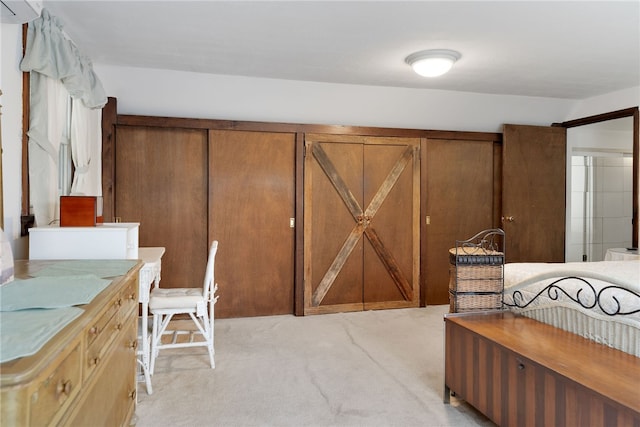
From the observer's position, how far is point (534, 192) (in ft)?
16.2

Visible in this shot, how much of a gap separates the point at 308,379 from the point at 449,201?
9.29 feet

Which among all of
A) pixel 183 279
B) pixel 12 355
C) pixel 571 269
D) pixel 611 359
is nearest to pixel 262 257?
pixel 183 279

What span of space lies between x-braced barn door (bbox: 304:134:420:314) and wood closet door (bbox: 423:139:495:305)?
209 millimetres

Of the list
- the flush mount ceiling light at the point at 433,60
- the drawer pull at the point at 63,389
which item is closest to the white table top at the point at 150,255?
the drawer pull at the point at 63,389

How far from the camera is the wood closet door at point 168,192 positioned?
4.05 m

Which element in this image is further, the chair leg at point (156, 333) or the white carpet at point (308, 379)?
the chair leg at point (156, 333)

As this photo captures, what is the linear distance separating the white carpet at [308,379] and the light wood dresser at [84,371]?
51 cm

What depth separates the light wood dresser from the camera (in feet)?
2.80

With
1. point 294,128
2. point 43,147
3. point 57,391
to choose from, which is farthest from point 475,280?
point 43,147

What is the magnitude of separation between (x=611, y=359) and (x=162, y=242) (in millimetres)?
3662

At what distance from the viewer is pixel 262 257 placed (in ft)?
14.1

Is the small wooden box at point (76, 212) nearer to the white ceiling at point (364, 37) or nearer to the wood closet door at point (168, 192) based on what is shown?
the white ceiling at point (364, 37)

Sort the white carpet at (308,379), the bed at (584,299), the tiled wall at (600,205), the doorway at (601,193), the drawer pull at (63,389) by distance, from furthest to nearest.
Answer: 1. the tiled wall at (600,205)
2. the doorway at (601,193)
3. the white carpet at (308,379)
4. the bed at (584,299)
5. the drawer pull at (63,389)

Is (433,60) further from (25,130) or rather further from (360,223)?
(25,130)
